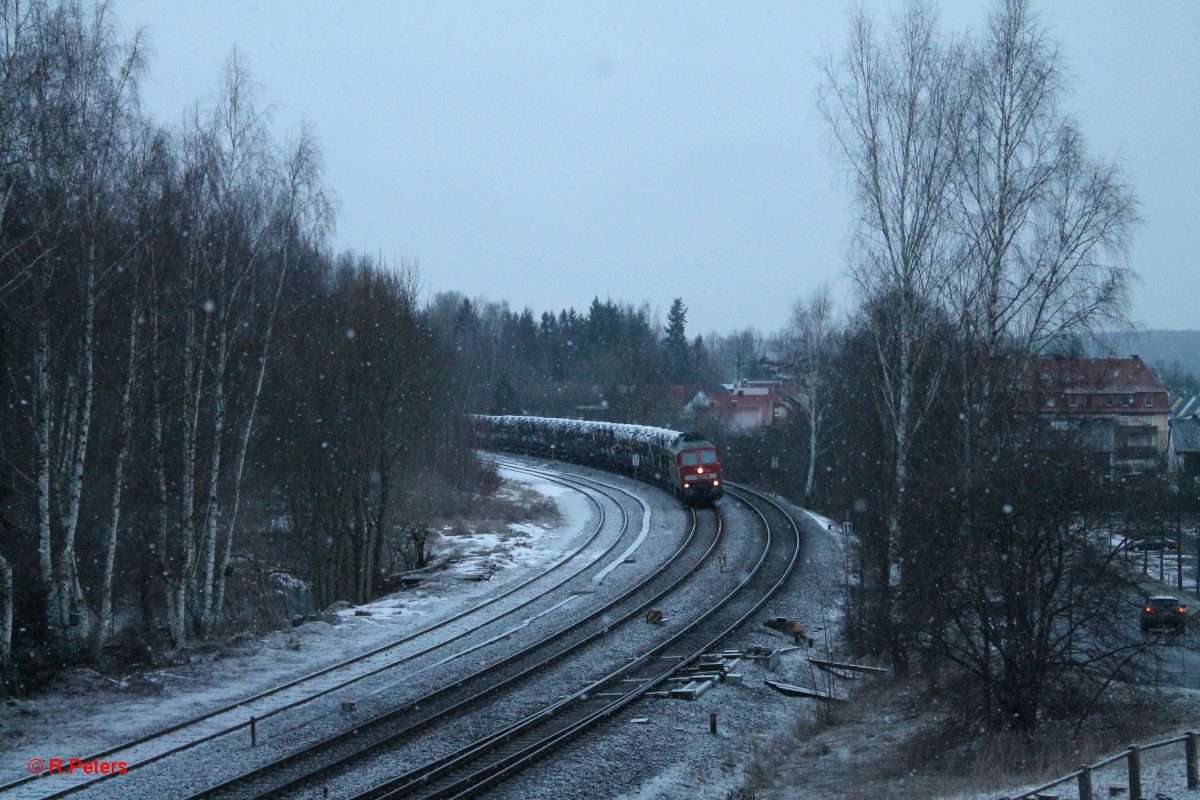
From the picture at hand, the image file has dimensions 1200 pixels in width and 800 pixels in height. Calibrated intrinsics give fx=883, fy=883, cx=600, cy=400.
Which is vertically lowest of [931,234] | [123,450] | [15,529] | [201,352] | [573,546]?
[573,546]

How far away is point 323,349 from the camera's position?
22.4 metres

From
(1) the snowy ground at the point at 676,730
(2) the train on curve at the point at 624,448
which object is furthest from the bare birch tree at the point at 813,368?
(1) the snowy ground at the point at 676,730

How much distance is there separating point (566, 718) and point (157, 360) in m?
9.53

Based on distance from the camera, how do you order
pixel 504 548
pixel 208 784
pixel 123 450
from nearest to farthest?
pixel 208 784 → pixel 123 450 → pixel 504 548

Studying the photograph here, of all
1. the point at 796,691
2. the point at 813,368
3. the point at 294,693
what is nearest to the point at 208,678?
the point at 294,693

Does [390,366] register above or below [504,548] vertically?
above

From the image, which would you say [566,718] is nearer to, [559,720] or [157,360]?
[559,720]

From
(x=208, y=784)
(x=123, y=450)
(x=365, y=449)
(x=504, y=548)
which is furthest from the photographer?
(x=504, y=548)

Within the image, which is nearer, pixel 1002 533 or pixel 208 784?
pixel 208 784

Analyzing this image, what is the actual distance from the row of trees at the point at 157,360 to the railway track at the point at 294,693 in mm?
3322

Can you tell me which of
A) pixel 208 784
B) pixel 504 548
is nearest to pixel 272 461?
pixel 504 548

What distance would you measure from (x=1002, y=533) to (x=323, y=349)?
56.9 feet

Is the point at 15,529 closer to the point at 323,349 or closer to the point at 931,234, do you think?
the point at 323,349

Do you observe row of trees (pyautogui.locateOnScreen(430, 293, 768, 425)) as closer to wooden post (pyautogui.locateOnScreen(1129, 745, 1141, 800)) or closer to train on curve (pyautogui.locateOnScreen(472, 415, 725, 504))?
train on curve (pyautogui.locateOnScreen(472, 415, 725, 504))
